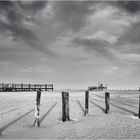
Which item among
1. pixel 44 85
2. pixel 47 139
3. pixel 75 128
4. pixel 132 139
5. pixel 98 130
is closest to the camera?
pixel 132 139

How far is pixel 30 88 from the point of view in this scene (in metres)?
50.4

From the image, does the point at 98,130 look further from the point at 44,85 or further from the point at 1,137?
the point at 44,85

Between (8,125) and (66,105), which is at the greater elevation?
(66,105)

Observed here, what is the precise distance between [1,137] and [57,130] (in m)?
1.43

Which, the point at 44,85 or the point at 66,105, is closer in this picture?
the point at 66,105

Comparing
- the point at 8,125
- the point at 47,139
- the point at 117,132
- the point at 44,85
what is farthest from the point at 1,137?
the point at 44,85

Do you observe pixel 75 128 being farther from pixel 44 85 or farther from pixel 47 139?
pixel 44 85

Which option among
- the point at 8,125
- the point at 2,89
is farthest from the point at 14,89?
the point at 8,125

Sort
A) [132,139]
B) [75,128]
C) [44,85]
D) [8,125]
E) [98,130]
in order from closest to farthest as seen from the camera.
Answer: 1. [132,139]
2. [98,130]
3. [75,128]
4. [8,125]
5. [44,85]

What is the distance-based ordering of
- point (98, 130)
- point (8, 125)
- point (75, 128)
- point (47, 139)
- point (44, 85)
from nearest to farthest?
point (47, 139), point (98, 130), point (75, 128), point (8, 125), point (44, 85)

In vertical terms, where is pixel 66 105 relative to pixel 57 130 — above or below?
above

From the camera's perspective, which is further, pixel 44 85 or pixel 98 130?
pixel 44 85

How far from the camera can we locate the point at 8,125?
7180mm

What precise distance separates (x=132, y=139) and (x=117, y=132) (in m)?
0.55
